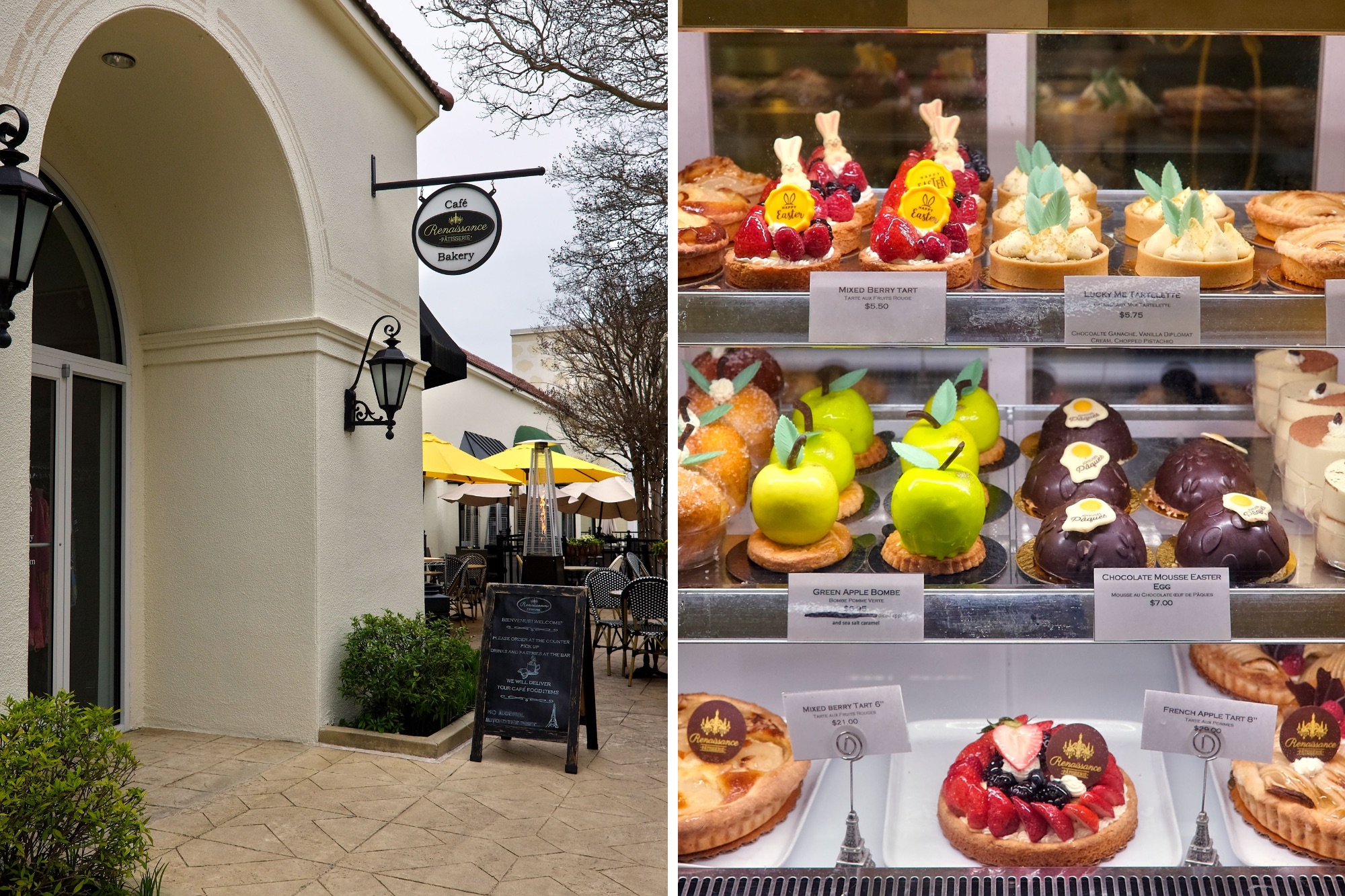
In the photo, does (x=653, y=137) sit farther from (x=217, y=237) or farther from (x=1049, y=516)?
(x=1049, y=516)

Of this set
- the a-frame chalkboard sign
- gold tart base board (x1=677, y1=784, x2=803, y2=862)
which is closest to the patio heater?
the a-frame chalkboard sign

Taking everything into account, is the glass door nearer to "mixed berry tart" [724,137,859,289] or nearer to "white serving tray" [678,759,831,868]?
"white serving tray" [678,759,831,868]

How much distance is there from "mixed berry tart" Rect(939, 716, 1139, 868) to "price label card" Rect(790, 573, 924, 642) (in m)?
0.60

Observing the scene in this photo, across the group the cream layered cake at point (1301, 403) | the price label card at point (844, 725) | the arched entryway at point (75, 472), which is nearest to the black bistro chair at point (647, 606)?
the arched entryway at point (75, 472)

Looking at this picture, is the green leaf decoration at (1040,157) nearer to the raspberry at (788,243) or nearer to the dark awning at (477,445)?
the raspberry at (788,243)

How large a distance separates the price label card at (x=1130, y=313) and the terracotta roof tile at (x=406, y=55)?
6288mm

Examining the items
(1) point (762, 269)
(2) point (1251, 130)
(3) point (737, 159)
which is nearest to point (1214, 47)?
(2) point (1251, 130)

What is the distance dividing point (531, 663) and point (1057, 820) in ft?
14.2

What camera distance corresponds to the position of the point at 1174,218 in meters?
2.03

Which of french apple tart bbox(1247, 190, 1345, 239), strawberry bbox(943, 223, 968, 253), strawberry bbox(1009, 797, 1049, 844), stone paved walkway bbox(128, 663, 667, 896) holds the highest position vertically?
french apple tart bbox(1247, 190, 1345, 239)

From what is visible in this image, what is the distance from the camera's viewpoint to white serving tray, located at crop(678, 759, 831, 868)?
2025mm

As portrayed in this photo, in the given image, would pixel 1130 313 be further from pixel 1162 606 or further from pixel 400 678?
pixel 400 678

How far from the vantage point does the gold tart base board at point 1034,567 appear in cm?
189

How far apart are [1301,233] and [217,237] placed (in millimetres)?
6163
